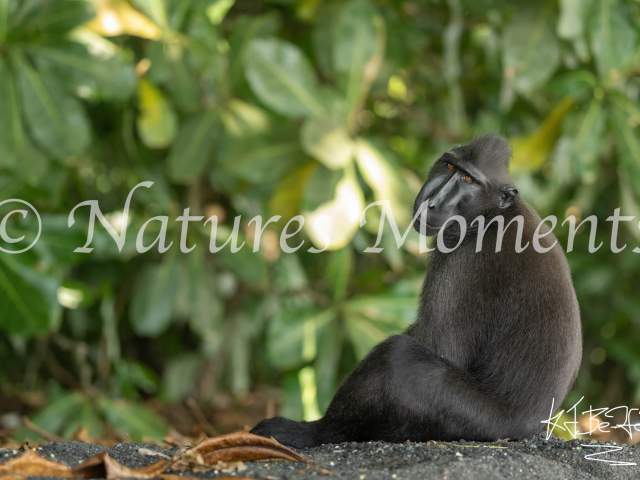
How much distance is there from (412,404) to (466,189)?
3.62 feet

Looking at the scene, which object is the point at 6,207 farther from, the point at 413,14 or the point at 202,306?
the point at 413,14

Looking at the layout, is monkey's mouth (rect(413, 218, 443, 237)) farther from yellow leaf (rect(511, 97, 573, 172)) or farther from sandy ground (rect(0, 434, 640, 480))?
yellow leaf (rect(511, 97, 573, 172))

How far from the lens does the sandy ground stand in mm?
2341

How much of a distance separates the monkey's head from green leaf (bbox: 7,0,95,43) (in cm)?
299

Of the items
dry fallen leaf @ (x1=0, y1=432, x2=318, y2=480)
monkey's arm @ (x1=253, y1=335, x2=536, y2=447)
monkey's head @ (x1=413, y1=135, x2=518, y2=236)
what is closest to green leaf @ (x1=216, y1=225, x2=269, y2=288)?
monkey's head @ (x1=413, y1=135, x2=518, y2=236)

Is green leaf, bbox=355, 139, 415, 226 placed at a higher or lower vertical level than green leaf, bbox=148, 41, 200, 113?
lower

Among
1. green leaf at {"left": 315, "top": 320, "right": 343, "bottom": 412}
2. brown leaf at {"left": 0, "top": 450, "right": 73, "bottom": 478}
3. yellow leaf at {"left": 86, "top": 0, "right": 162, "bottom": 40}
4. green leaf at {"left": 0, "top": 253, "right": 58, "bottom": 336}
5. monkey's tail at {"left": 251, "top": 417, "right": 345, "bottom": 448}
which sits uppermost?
yellow leaf at {"left": 86, "top": 0, "right": 162, "bottom": 40}

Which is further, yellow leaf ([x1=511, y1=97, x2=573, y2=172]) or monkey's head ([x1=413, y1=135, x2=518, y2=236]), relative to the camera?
yellow leaf ([x1=511, y1=97, x2=573, y2=172])

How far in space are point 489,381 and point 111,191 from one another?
483cm

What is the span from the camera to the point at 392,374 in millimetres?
2840

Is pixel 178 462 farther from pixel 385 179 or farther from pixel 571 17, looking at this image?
pixel 571 17

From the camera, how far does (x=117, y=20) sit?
5336 millimetres

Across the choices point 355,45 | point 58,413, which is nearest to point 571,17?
point 355,45

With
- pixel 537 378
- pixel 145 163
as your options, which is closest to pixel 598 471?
pixel 537 378
